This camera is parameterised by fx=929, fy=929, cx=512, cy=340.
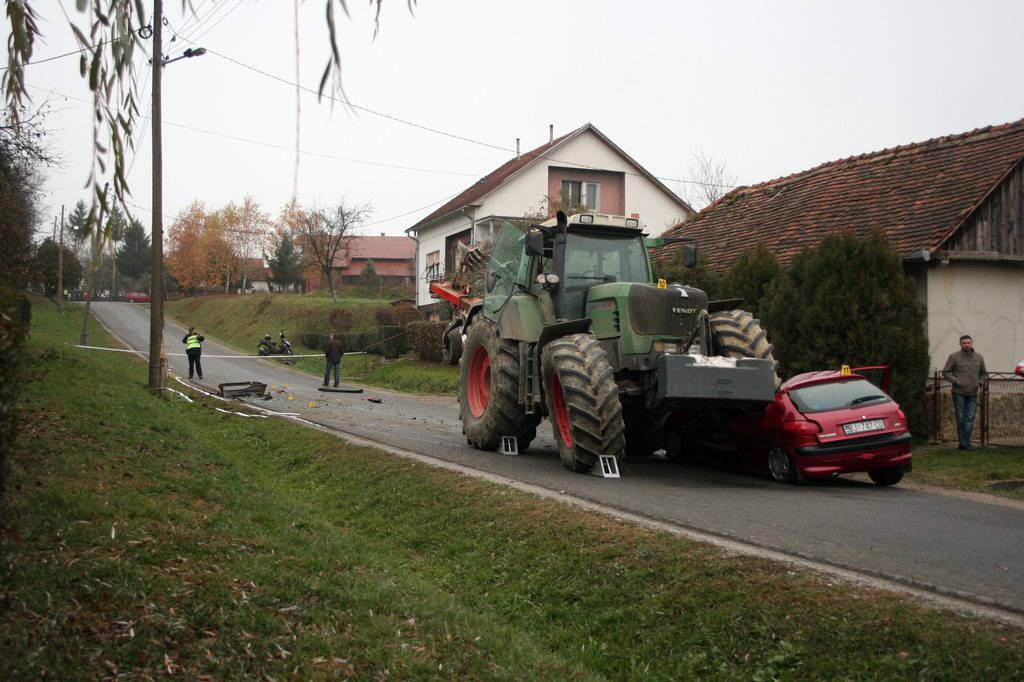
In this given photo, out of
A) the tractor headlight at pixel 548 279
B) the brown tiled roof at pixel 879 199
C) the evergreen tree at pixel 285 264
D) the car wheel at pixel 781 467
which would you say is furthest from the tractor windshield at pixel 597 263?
the evergreen tree at pixel 285 264

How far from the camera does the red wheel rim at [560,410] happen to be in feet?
37.7

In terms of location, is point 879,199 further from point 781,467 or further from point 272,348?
point 272,348

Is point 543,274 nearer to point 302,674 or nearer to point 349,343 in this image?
point 302,674

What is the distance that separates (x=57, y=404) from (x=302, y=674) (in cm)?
924

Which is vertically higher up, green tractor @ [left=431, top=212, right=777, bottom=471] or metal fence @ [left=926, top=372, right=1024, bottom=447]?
green tractor @ [left=431, top=212, right=777, bottom=471]

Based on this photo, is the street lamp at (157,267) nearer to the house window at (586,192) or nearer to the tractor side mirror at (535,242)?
the tractor side mirror at (535,242)

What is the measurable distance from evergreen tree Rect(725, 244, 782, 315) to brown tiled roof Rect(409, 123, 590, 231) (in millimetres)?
21720

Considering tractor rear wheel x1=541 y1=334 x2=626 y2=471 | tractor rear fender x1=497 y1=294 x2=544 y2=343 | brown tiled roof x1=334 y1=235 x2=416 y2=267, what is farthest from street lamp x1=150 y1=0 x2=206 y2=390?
brown tiled roof x1=334 y1=235 x2=416 y2=267

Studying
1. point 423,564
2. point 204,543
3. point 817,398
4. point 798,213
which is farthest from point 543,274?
point 798,213

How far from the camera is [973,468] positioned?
13430mm

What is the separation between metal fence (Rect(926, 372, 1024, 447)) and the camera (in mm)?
15219

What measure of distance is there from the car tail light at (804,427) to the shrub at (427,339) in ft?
82.1

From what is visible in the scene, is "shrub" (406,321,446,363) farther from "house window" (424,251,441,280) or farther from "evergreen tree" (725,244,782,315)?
"evergreen tree" (725,244,782,315)

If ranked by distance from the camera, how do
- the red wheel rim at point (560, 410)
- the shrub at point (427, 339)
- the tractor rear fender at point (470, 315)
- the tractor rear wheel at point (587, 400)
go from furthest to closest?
the shrub at point (427, 339), the tractor rear fender at point (470, 315), the red wheel rim at point (560, 410), the tractor rear wheel at point (587, 400)
